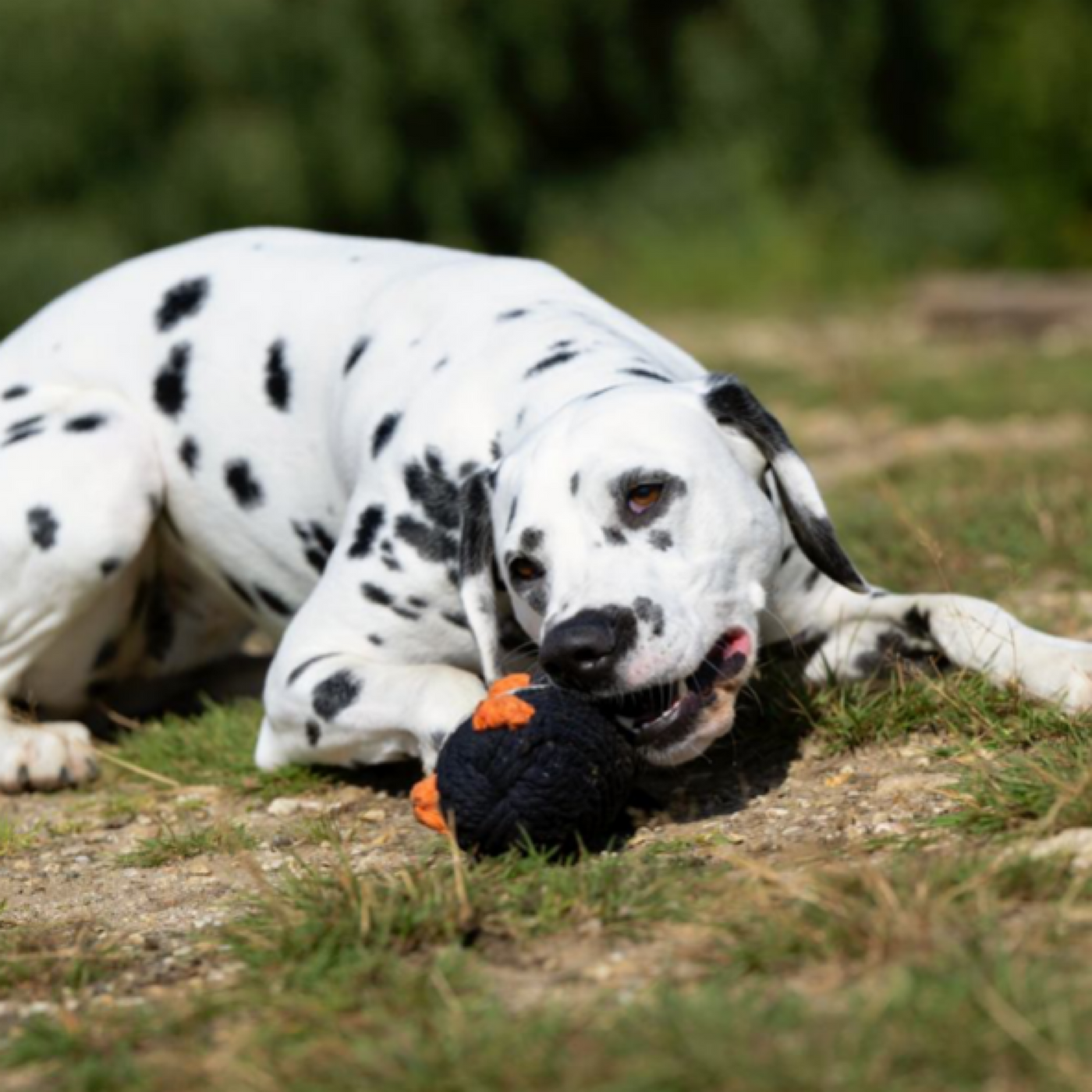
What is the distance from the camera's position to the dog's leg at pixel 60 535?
4.59 metres

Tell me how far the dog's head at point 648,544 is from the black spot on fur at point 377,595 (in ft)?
1.25

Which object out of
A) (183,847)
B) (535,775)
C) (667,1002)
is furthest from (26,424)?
(667,1002)

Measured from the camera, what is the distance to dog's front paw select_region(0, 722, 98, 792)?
14.9 ft

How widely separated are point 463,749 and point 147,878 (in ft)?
2.43

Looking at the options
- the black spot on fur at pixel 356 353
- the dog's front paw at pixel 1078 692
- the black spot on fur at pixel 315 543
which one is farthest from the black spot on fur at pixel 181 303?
the dog's front paw at pixel 1078 692

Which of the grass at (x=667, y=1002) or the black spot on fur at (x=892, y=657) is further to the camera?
the black spot on fur at (x=892, y=657)

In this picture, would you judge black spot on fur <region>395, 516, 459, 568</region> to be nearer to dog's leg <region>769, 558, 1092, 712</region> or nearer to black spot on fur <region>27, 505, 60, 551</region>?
dog's leg <region>769, 558, 1092, 712</region>

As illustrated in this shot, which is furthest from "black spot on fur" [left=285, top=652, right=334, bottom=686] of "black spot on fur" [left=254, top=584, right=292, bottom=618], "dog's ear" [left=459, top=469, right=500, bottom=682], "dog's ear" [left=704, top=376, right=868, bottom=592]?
"dog's ear" [left=704, top=376, right=868, bottom=592]

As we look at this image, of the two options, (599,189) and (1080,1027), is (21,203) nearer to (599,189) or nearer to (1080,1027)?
(599,189)

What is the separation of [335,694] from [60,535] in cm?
100

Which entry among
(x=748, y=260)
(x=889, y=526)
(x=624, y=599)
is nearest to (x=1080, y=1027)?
(x=624, y=599)

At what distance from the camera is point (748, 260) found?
15.4m

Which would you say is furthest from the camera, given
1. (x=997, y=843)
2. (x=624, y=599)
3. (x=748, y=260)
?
(x=748, y=260)

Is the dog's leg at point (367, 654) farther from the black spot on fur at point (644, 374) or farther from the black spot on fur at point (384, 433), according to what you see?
the black spot on fur at point (644, 374)
